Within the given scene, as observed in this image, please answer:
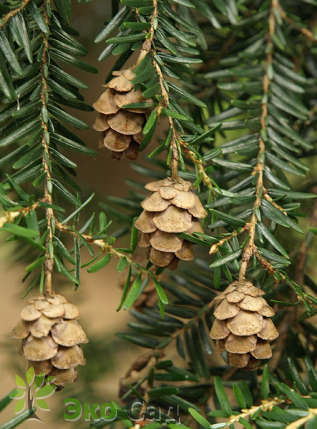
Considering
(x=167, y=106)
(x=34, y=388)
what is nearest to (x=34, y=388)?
(x=34, y=388)

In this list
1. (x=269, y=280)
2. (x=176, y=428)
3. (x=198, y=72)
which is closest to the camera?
(x=176, y=428)

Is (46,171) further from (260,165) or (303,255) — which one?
(303,255)

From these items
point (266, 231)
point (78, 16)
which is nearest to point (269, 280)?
point (266, 231)

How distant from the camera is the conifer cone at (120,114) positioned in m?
0.41

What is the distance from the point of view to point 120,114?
416mm

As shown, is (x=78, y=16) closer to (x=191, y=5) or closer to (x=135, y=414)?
(x=191, y=5)

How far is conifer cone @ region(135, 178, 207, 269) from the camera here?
39 centimetres

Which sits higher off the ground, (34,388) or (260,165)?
(260,165)

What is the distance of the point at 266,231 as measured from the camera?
44cm

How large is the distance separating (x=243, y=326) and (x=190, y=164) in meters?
0.21

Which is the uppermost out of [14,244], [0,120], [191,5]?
[191,5]

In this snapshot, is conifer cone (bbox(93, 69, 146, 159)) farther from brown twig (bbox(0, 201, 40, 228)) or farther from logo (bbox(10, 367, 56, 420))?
logo (bbox(10, 367, 56, 420))

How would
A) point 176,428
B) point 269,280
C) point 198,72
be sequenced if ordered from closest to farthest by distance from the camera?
point 176,428 < point 269,280 < point 198,72

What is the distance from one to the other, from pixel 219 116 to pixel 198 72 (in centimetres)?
9
